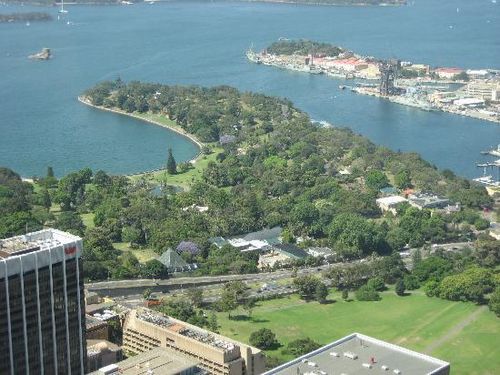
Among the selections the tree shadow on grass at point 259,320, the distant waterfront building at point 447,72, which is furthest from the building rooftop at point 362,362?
the distant waterfront building at point 447,72

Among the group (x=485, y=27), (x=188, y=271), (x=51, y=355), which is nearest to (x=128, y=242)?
(x=188, y=271)

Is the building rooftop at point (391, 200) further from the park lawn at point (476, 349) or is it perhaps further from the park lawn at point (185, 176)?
the park lawn at point (476, 349)

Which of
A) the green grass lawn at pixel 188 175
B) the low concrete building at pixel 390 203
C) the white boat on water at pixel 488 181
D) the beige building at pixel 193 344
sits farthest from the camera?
the white boat on water at pixel 488 181

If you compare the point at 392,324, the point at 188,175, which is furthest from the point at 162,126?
the point at 392,324

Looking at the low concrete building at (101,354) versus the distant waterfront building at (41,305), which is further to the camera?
the low concrete building at (101,354)

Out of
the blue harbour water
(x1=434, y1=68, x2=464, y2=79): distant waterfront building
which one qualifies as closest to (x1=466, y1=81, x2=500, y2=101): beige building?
the blue harbour water

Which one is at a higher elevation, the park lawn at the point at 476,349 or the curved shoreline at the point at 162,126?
the curved shoreline at the point at 162,126
